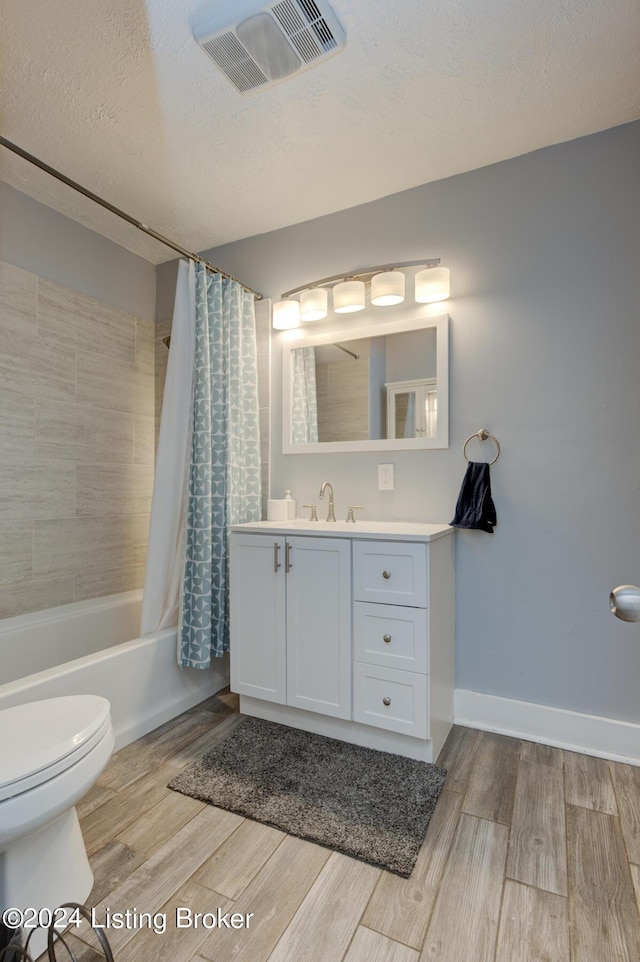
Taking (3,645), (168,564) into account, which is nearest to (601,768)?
(168,564)

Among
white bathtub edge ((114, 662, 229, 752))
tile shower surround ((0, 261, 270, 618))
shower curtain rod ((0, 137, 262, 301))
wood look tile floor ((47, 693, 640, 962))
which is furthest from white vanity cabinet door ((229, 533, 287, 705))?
shower curtain rod ((0, 137, 262, 301))

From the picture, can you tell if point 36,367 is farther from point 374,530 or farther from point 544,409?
point 544,409

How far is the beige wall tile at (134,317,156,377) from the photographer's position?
2.91 metres

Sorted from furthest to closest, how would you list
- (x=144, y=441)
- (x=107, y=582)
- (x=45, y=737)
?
(x=144, y=441) < (x=107, y=582) < (x=45, y=737)

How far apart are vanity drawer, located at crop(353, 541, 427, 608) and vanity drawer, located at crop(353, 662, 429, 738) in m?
0.28

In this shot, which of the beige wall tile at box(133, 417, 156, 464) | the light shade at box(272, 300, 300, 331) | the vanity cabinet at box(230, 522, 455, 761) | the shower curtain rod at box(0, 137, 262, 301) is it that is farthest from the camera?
the beige wall tile at box(133, 417, 156, 464)

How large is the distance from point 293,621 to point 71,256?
2.25 m

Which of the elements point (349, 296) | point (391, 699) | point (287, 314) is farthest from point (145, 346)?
point (391, 699)

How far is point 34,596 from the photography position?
2.29m

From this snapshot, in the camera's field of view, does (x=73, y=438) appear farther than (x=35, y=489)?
Yes

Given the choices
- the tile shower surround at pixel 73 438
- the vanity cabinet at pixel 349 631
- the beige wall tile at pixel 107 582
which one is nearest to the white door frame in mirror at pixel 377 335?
the tile shower surround at pixel 73 438

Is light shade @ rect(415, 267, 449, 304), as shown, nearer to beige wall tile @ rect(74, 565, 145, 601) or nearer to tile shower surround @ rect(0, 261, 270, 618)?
tile shower surround @ rect(0, 261, 270, 618)

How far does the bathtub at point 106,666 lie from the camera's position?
1.72 metres

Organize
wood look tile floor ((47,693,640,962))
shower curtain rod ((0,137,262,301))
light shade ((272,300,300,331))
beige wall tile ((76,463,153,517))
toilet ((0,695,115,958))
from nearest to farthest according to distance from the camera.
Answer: toilet ((0,695,115,958)), wood look tile floor ((47,693,640,962)), shower curtain rod ((0,137,262,301)), light shade ((272,300,300,331)), beige wall tile ((76,463,153,517))
